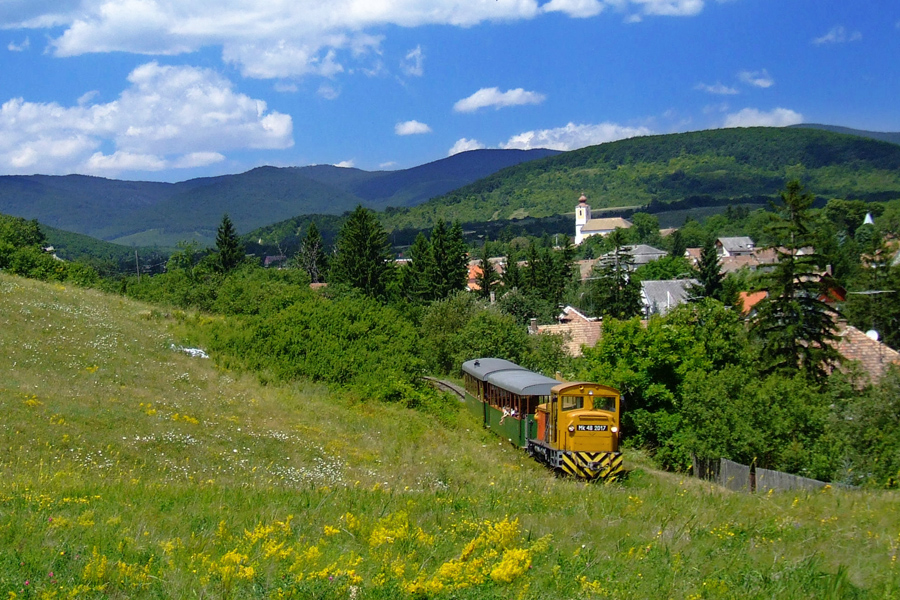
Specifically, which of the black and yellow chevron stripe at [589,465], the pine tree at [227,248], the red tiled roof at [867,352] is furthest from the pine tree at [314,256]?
the black and yellow chevron stripe at [589,465]

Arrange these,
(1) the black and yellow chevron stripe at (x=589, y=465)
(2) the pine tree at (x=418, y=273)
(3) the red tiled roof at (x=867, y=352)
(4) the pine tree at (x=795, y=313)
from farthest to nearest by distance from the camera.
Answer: (2) the pine tree at (x=418, y=273) → (3) the red tiled roof at (x=867, y=352) → (4) the pine tree at (x=795, y=313) → (1) the black and yellow chevron stripe at (x=589, y=465)

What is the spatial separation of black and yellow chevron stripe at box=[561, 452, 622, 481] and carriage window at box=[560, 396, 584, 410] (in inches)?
55.9

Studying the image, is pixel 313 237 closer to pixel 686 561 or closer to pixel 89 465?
pixel 89 465

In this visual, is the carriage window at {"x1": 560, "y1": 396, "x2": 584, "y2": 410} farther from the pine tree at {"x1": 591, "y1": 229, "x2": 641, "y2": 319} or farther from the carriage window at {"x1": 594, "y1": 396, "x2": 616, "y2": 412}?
the pine tree at {"x1": 591, "y1": 229, "x2": 641, "y2": 319}

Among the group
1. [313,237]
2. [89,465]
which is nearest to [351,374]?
[89,465]

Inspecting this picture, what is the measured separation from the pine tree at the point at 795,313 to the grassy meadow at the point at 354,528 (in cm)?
2226

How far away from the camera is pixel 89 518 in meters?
9.09

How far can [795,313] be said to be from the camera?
117 feet

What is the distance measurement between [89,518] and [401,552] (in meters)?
3.84

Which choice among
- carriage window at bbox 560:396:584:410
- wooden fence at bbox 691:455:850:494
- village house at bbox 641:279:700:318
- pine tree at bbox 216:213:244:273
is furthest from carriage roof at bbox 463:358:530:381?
village house at bbox 641:279:700:318

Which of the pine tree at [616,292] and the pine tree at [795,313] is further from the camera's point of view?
the pine tree at [616,292]

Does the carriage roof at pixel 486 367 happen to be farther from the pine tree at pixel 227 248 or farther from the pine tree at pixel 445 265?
the pine tree at pixel 227 248

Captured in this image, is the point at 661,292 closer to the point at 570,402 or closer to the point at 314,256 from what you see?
the point at 314,256

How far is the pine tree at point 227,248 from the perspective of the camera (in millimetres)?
91250
